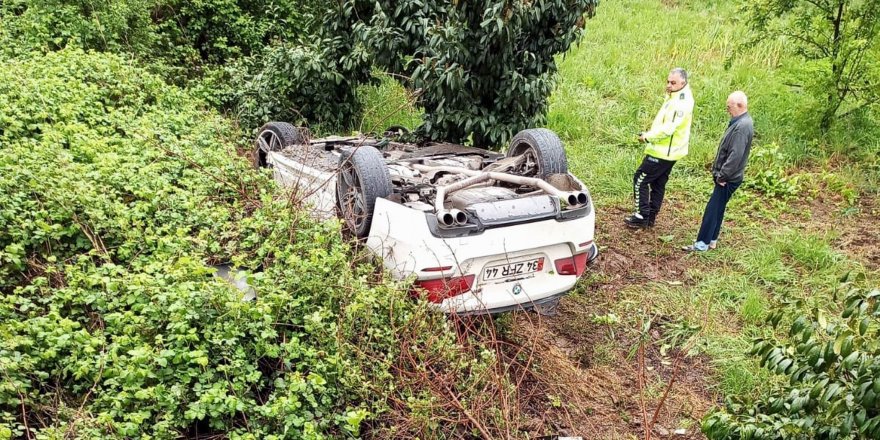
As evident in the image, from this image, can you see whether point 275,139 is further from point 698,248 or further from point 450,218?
point 698,248

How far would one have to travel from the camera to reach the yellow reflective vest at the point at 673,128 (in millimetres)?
6258

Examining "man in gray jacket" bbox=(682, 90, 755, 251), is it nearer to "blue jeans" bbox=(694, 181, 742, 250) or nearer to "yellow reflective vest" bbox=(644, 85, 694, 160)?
"blue jeans" bbox=(694, 181, 742, 250)

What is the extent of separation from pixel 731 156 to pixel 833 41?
3.56m

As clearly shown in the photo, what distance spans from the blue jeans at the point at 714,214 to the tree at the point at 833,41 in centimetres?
317

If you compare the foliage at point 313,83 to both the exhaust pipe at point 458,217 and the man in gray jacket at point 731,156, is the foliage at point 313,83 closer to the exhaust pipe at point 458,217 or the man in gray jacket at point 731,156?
the man in gray jacket at point 731,156

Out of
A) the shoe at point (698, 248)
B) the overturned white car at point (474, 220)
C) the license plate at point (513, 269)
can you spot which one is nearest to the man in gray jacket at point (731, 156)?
the shoe at point (698, 248)

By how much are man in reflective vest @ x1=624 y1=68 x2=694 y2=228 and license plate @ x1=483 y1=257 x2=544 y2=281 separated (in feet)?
9.32

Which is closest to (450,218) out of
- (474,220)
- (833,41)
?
(474,220)

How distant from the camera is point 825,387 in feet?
7.41

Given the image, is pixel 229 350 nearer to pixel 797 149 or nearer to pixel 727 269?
pixel 727 269

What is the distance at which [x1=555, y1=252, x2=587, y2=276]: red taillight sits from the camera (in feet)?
14.0

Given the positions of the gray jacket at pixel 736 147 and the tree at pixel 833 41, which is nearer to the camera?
the gray jacket at pixel 736 147

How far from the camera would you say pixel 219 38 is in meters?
9.97

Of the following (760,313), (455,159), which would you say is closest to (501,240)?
(455,159)
